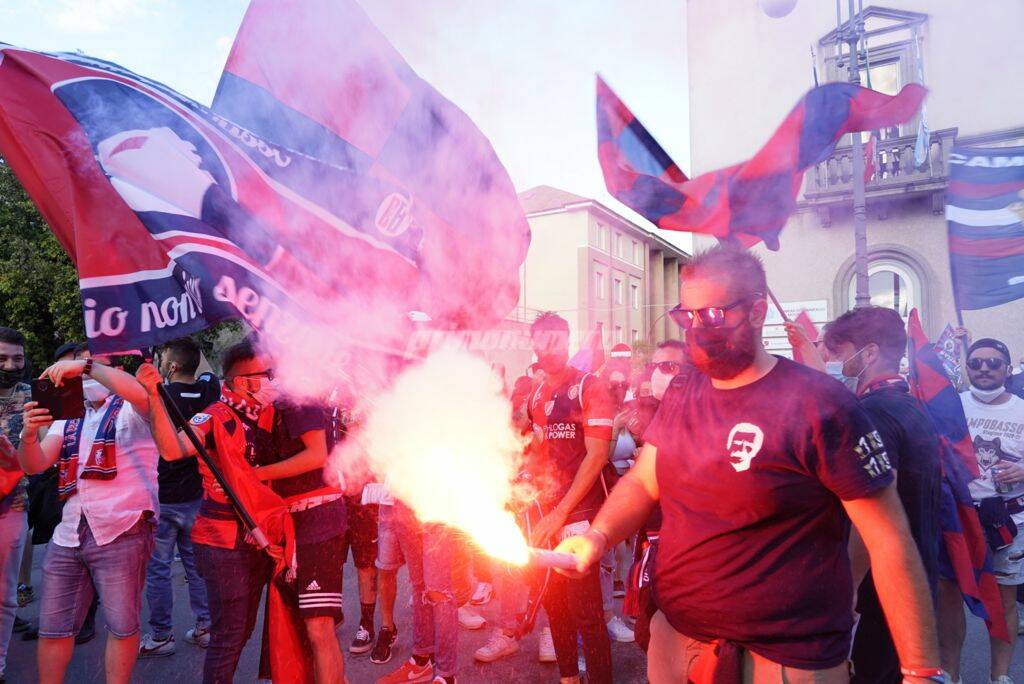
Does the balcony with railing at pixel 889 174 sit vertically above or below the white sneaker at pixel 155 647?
above

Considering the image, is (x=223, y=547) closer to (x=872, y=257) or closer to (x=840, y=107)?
(x=840, y=107)

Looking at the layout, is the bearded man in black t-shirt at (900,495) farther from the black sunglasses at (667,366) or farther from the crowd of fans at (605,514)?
the black sunglasses at (667,366)

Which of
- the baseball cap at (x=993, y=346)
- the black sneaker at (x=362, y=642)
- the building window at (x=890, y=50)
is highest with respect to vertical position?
the building window at (x=890, y=50)

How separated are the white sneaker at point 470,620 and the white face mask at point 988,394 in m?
4.26

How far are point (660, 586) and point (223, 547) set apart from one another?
89.7 inches

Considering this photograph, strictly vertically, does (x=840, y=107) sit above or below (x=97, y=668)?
above

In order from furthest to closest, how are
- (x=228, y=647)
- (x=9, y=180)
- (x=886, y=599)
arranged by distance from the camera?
(x=9, y=180), (x=228, y=647), (x=886, y=599)

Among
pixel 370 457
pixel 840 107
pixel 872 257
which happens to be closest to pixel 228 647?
pixel 370 457

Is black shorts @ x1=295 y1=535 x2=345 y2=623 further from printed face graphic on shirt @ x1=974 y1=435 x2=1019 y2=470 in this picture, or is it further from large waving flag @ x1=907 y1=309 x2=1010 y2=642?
printed face graphic on shirt @ x1=974 y1=435 x2=1019 y2=470

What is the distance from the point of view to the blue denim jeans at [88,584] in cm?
350

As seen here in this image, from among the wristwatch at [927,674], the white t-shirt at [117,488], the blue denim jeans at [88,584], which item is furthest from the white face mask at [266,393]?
the wristwatch at [927,674]

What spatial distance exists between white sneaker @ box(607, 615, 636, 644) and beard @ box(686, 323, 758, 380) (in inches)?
137

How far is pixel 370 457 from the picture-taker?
14.6 ft

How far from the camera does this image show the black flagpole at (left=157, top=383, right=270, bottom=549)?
3023 mm
